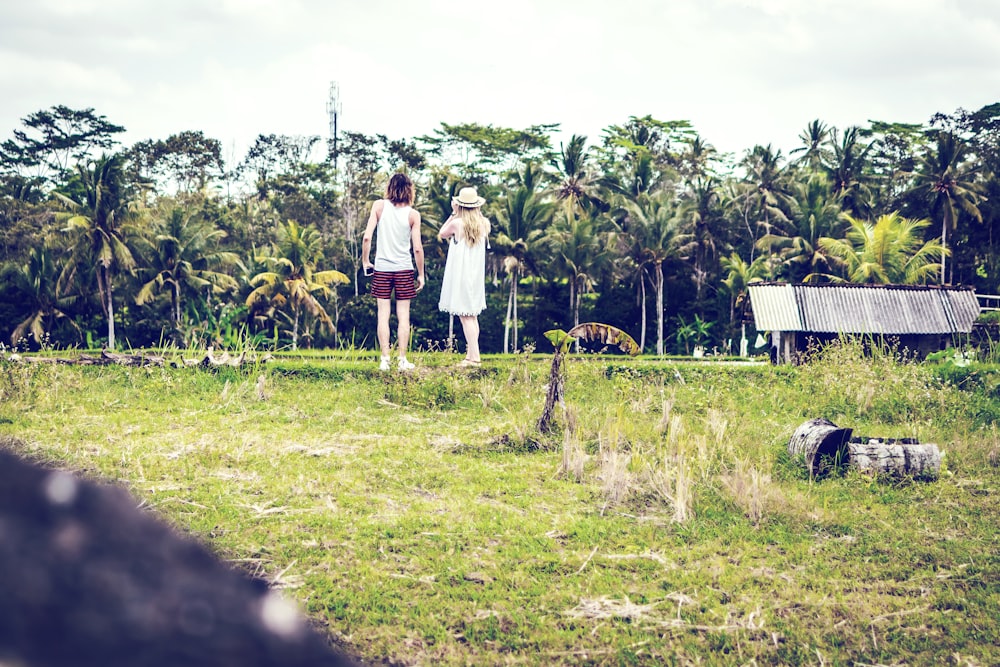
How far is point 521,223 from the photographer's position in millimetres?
41656

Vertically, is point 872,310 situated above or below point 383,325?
above

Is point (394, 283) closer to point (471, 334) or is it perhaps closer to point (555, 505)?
point (471, 334)

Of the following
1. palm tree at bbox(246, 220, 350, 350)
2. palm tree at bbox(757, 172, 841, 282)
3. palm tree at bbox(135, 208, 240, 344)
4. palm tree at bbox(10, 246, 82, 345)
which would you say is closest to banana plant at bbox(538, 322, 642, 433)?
palm tree at bbox(246, 220, 350, 350)

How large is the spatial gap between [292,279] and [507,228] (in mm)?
10643

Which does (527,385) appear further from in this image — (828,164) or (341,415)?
(828,164)

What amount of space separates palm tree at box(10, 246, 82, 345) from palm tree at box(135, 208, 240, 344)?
3.76 m

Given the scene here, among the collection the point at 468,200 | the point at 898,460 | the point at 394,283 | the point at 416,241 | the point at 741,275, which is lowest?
the point at 898,460

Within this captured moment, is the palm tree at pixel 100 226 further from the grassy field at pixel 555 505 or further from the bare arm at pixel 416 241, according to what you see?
the bare arm at pixel 416 241

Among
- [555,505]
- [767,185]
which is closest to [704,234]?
[767,185]

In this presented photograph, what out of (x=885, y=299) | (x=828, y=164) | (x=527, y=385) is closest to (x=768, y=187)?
(x=828, y=164)

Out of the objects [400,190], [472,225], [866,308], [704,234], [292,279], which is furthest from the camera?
[704,234]

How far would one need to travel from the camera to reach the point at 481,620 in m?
3.86

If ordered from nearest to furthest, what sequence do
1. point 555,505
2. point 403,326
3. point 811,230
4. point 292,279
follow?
point 555,505
point 403,326
point 292,279
point 811,230

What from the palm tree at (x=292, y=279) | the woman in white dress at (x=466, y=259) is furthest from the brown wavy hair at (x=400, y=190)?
the palm tree at (x=292, y=279)
